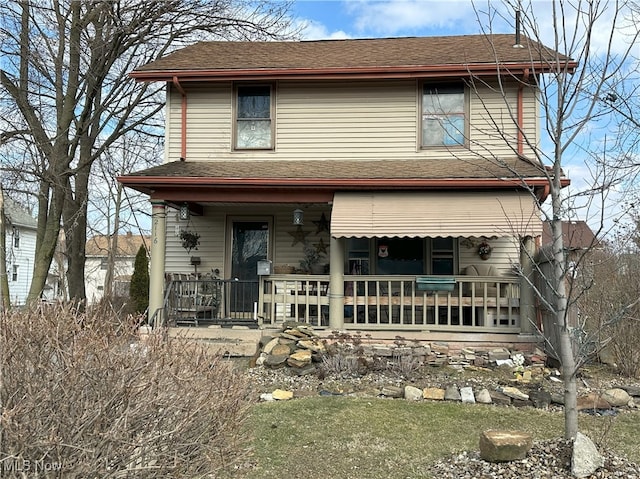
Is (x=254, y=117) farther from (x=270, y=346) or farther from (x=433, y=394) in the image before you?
(x=433, y=394)

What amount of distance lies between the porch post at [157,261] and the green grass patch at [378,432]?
12.9 feet

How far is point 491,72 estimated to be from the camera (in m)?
9.70

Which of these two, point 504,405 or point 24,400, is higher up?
point 24,400

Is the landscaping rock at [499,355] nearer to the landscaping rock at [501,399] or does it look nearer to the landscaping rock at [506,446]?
the landscaping rock at [501,399]

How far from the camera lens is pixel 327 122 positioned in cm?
1082

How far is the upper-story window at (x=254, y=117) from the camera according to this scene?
11.0m

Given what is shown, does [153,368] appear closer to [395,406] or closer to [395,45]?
[395,406]

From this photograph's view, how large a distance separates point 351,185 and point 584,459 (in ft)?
20.3

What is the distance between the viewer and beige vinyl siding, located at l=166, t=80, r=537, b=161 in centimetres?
1066

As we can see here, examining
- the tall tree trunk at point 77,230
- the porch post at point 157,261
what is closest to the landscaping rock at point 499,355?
the porch post at point 157,261

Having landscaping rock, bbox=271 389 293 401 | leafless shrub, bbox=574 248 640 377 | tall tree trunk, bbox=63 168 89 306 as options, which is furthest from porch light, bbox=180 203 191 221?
leafless shrub, bbox=574 248 640 377

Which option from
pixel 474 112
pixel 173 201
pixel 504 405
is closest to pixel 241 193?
pixel 173 201

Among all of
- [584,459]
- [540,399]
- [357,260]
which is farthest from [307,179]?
[584,459]

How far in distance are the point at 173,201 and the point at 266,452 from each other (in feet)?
20.7
